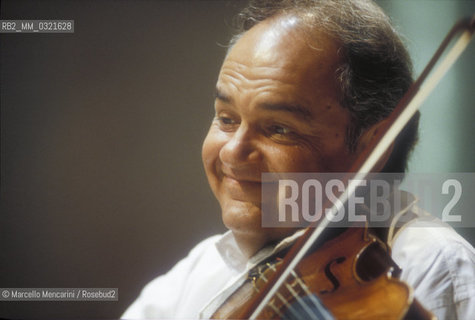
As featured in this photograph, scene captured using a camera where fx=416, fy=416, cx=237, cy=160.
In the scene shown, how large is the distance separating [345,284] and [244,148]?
29cm

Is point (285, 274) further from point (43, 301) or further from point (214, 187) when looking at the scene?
point (43, 301)

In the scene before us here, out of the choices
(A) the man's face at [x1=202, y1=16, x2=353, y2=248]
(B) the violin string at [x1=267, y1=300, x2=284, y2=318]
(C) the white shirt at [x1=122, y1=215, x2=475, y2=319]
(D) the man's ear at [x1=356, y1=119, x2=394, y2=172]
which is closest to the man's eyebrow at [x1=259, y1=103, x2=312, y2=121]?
(A) the man's face at [x1=202, y1=16, x2=353, y2=248]

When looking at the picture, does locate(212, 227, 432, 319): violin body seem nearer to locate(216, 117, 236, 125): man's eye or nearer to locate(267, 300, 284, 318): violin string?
locate(267, 300, 284, 318): violin string

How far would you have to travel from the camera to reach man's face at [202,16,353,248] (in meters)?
0.72

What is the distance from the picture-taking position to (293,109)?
727 mm

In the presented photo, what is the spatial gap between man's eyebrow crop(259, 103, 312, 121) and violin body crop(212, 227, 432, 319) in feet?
0.68

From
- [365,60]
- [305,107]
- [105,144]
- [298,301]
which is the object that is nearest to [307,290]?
[298,301]

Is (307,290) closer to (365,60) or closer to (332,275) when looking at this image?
(332,275)

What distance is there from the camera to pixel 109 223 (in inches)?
40.8

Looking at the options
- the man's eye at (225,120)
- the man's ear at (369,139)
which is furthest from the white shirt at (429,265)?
the man's eye at (225,120)

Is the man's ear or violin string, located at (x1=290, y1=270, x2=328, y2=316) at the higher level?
the man's ear

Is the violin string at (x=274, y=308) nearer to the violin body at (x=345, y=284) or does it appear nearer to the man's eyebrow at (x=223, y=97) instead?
the violin body at (x=345, y=284)

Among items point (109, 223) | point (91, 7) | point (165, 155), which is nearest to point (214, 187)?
point (165, 155)

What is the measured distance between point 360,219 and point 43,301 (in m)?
0.88
